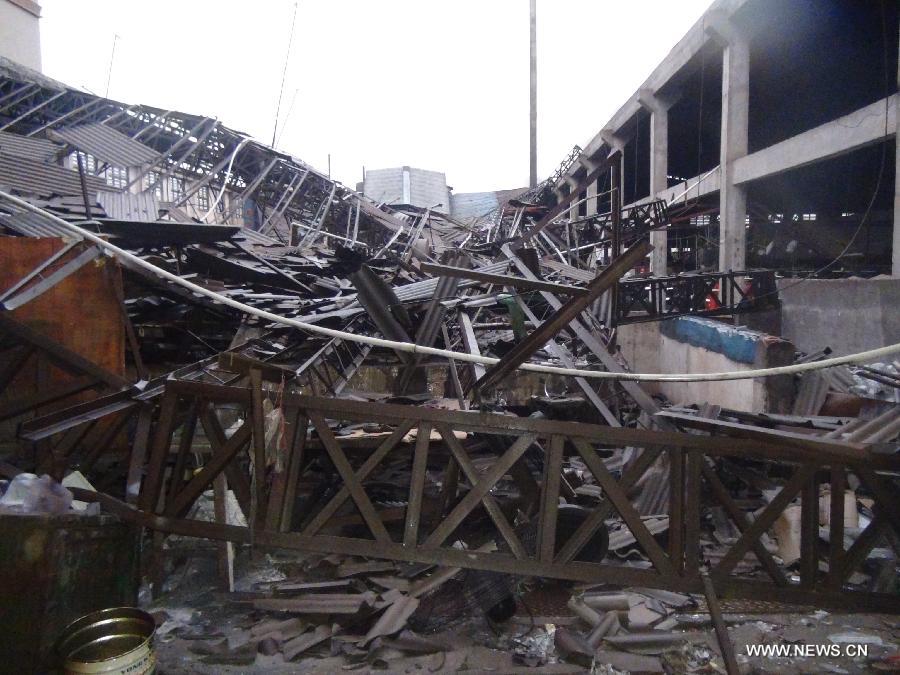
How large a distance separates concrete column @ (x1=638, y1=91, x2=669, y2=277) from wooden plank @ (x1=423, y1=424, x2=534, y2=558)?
16189mm

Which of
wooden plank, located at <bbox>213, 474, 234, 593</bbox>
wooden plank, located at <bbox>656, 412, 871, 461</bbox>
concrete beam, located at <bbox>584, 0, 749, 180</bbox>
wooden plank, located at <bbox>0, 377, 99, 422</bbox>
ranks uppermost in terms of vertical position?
concrete beam, located at <bbox>584, 0, 749, 180</bbox>

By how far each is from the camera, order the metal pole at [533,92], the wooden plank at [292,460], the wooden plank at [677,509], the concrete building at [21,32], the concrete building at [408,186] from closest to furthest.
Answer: the wooden plank at [677,509] → the wooden plank at [292,460] → the concrete building at [21,32] → the metal pole at [533,92] → the concrete building at [408,186]

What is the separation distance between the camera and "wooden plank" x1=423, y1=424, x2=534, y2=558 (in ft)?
11.6

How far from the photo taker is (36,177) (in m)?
9.38

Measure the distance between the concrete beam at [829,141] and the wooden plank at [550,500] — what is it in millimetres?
9527

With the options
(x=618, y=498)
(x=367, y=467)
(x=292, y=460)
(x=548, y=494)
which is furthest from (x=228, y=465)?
(x=618, y=498)

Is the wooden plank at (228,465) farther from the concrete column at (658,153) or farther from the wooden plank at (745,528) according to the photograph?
the concrete column at (658,153)

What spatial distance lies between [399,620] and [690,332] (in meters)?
8.32

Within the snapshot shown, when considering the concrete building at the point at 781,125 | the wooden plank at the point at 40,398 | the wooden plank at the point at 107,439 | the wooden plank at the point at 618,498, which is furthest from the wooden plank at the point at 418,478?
the concrete building at the point at 781,125

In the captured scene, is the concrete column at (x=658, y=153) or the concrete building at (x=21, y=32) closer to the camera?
the concrete column at (x=658, y=153)

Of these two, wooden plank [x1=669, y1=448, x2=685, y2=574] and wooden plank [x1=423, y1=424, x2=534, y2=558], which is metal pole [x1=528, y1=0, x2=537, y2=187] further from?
wooden plank [x1=423, y1=424, x2=534, y2=558]

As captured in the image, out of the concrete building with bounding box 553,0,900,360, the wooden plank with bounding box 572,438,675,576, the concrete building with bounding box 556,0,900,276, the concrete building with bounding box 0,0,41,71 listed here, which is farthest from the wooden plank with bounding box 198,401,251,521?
the concrete building with bounding box 0,0,41,71

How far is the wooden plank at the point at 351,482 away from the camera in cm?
362

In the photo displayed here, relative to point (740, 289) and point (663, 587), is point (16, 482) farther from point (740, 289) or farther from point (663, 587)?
point (740, 289)
